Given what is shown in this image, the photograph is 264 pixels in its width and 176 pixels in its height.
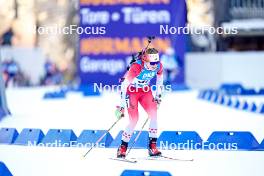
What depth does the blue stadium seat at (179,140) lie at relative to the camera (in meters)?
7.61

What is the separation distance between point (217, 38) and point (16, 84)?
32.9 feet

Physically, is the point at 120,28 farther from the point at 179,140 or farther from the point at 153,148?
the point at 153,148

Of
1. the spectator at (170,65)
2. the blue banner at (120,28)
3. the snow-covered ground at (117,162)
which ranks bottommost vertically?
the snow-covered ground at (117,162)

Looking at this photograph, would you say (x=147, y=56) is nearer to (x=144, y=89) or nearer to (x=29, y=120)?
(x=144, y=89)

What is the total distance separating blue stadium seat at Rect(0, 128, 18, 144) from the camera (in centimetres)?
838

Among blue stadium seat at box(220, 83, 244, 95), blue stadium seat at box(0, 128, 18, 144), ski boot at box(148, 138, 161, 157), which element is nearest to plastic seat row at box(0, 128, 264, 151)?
blue stadium seat at box(0, 128, 18, 144)

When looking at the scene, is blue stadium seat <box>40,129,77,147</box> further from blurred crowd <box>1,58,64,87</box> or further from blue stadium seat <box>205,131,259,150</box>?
blurred crowd <box>1,58,64,87</box>

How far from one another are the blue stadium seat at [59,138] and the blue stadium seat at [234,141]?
1.67m

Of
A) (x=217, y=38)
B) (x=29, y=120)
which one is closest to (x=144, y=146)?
(x=29, y=120)

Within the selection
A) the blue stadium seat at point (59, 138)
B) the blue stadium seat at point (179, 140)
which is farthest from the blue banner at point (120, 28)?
the blue stadium seat at point (179, 140)

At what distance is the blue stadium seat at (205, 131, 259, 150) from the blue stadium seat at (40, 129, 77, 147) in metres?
1.67

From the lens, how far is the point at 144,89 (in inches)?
268

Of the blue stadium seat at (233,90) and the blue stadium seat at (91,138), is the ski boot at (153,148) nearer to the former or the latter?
the blue stadium seat at (91,138)

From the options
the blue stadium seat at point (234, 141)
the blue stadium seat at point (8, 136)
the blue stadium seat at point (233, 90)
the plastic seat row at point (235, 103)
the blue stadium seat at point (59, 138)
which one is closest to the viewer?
the blue stadium seat at point (234, 141)
